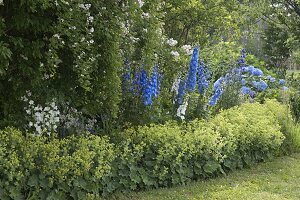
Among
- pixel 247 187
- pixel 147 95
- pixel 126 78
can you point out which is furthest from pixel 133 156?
pixel 247 187

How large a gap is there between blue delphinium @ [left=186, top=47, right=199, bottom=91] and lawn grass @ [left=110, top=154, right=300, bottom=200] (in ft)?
4.00

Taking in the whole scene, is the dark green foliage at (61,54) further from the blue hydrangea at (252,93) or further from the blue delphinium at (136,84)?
the blue hydrangea at (252,93)

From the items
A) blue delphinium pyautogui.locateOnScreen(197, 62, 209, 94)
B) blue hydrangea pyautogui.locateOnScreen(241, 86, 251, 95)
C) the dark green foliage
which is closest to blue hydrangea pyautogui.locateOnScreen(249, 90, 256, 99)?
blue hydrangea pyautogui.locateOnScreen(241, 86, 251, 95)

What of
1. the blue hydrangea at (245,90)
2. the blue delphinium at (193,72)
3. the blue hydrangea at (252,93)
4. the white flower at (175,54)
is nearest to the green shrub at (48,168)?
the blue delphinium at (193,72)

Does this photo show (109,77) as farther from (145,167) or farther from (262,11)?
(262,11)

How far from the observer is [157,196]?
16.0ft

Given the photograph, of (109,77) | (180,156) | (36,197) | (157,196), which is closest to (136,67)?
(109,77)

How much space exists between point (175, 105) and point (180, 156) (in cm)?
113

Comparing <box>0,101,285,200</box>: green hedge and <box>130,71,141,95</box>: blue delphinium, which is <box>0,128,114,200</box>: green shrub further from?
<box>130,71,141,95</box>: blue delphinium

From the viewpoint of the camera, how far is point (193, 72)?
5.99m

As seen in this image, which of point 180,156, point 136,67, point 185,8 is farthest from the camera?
point 185,8

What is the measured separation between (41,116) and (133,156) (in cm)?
103

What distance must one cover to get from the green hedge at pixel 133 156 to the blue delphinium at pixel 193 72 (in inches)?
18.7

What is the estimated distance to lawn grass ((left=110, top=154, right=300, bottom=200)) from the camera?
494cm
